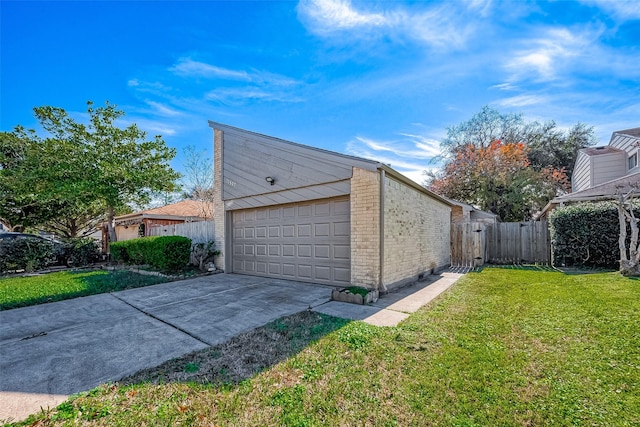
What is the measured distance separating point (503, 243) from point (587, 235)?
285 centimetres

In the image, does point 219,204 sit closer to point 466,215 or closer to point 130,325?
point 130,325

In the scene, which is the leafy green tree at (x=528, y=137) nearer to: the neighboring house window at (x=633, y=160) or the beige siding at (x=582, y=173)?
the beige siding at (x=582, y=173)

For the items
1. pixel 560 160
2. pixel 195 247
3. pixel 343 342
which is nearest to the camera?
pixel 343 342

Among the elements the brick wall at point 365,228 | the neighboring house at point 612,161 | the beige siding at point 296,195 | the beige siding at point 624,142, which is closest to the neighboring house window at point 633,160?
the neighboring house at point 612,161

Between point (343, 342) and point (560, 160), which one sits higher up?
point (560, 160)

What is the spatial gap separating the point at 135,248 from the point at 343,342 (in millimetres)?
10759

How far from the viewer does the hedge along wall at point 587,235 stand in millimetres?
8602

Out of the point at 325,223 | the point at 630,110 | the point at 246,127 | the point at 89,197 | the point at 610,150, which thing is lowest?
the point at 325,223

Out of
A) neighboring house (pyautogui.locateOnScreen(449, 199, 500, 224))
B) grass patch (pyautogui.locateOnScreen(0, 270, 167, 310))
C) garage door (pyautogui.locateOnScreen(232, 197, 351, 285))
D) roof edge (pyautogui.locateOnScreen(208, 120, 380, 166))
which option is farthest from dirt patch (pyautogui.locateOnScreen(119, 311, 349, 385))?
neighboring house (pyautogui.locateOnScreen(449, 199, 500, 224))

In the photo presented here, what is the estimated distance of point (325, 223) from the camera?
6.85 m

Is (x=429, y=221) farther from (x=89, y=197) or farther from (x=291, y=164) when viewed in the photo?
(x=89, y=197)

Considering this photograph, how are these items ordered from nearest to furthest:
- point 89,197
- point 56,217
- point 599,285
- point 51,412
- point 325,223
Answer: point 51,412, point 599,285, point 325,223, point 89,197, point 56,217

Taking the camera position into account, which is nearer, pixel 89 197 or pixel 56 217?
pixel 89 197

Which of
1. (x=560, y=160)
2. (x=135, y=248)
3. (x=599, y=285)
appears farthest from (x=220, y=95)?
(x=560, y=160)
